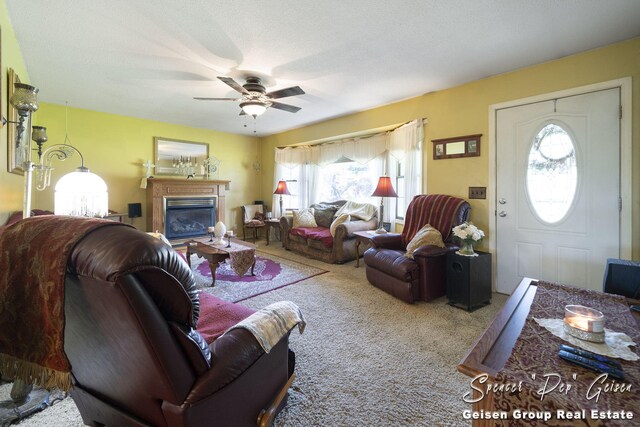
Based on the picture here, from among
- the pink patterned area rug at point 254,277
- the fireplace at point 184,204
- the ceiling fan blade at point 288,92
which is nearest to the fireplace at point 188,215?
the fireplace at point 184,204

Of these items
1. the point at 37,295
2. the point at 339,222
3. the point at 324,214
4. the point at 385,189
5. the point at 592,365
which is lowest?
the point at 592,365

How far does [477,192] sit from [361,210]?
1.91m

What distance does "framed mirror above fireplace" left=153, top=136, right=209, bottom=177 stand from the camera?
219 inches

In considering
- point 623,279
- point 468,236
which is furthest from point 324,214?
point 623,279

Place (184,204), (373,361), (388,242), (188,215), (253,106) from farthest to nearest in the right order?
(188,215) → (184,204) → (388,242) → (253,106) → (373,361)

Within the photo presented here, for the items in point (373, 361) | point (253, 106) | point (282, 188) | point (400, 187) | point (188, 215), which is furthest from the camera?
point (282, 188)

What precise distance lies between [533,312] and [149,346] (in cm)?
176

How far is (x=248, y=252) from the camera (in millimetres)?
3521

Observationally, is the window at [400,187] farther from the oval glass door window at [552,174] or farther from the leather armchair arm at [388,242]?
the oval glass door window at [552,174]

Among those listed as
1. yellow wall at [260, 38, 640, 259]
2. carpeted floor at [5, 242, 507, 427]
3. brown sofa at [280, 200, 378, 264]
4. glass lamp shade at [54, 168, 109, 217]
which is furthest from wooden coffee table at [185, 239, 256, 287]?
yellow wall at [260, 38, 640, 259]

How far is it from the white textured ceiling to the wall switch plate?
4.33 feet

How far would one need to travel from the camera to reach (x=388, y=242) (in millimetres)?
3525

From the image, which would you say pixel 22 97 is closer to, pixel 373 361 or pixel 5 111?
pixel 5 111

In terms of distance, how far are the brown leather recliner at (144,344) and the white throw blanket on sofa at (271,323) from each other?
Answer: 0.03m
